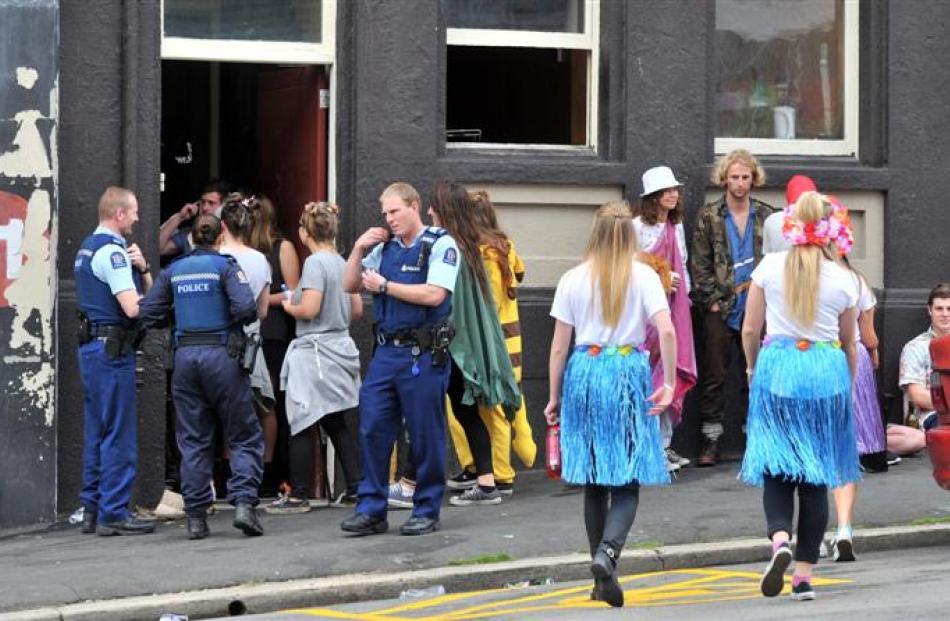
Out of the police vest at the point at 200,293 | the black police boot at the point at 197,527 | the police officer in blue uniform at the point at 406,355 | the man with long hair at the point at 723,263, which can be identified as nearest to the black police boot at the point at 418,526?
the police officer in blue uniform at the point at 406,355

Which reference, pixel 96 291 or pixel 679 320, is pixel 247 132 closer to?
pixel 96 291

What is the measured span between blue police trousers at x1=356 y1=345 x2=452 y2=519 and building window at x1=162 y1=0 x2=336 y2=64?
2.71 meters

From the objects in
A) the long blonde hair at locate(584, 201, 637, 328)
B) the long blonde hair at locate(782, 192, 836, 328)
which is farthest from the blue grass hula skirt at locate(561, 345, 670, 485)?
the long blonde hair at locate(782, 192, 836, 328)

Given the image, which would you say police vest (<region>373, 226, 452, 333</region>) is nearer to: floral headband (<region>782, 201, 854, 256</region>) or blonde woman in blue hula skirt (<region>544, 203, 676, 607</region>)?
blonde woman in blue hula skirt (<region>544, 203, 676, 607</region>)

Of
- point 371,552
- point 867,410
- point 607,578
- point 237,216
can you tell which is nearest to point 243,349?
point 237,216

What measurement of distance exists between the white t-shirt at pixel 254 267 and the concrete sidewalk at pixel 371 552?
1405 mm

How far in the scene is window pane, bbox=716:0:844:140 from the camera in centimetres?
1405

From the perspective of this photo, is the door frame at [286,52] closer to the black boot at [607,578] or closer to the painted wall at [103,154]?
the painted wall at [103,154]

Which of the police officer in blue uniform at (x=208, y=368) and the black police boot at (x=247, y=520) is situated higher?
the police officer in blue uniform at (x=208, y=368)

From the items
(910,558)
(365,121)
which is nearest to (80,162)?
(365,121)

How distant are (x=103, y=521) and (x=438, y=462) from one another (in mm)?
2004

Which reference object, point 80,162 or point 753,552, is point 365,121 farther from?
point 753,552

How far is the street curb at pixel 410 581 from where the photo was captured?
9.18m

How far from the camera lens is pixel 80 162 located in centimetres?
1193
